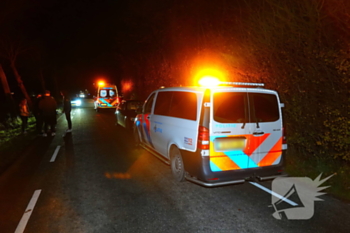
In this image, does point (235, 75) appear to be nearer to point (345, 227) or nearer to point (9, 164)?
point (345, 227)

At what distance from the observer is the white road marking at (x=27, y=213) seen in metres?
4.11

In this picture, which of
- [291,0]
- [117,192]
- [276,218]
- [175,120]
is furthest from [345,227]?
[291,0]

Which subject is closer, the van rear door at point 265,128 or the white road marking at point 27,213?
the white road marking at point 27,213

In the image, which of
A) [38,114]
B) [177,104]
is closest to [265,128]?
[177,104]

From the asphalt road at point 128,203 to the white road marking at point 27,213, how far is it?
12 millimetres

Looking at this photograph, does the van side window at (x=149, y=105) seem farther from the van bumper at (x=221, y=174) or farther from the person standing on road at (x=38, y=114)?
the person standing on road at (x=38, y=114)

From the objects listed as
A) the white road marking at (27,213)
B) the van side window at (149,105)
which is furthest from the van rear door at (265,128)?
the white road marking at (27,213)

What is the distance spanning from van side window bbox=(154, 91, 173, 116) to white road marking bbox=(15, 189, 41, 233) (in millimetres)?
2981

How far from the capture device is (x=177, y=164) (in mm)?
6027

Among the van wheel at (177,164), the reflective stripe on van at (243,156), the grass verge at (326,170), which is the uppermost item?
the reflective stripe on van at (243,156)

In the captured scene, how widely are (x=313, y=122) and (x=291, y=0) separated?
9.26 feet

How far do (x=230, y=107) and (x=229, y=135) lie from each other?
0.49 meters

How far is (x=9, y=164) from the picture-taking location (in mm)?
7770

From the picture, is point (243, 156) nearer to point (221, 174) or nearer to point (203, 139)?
point (221, 174)
